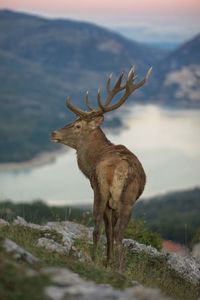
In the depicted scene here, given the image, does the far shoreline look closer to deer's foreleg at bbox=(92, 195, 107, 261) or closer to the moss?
deer's foreleg at bbox=(92, 195, 107, 261)

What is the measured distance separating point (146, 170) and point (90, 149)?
103m

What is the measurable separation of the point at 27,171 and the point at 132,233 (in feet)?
402

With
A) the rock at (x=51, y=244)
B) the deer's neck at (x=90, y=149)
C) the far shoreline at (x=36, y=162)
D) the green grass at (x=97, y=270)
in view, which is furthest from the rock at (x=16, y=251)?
the far shoreline at (x=36, y=162)

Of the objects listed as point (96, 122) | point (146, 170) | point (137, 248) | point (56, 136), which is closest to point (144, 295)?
point (96, 122)

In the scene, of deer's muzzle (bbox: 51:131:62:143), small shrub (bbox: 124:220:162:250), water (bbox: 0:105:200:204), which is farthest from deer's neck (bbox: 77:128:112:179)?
water (bbox: 0:105:200:204)

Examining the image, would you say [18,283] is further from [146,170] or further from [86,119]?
[146,170]

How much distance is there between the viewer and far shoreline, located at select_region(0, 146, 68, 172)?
14425 centimetres

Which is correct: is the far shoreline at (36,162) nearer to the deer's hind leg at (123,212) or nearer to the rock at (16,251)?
the deer's hind leg at (123,212)

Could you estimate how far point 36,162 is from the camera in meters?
150

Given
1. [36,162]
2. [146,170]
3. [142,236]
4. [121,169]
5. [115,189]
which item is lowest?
[142,236]

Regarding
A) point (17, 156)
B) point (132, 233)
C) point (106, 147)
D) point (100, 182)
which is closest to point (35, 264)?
point (100, 182)

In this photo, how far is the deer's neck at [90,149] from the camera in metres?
10.9

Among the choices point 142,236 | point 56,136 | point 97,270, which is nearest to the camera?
point 97,270

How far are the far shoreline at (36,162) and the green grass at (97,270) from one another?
130436 mm
